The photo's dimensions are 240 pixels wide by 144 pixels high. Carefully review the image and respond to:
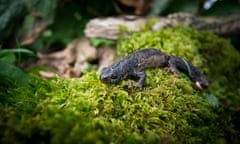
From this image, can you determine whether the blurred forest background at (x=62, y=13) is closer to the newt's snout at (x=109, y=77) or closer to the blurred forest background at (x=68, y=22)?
the blurred forest background at (x=68, y=22)

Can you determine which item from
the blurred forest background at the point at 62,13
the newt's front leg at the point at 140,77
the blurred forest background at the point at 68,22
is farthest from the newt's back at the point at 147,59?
the blurred forest background at the point at 62,13

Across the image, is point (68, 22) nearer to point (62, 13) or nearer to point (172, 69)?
point (62, 13)

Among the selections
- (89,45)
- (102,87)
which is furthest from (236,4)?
(102,87)

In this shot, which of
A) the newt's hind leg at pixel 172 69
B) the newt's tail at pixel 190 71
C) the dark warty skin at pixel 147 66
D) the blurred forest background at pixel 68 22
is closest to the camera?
the dark warty skin at pixel 147 66

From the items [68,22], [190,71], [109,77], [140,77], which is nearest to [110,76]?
[109,77]

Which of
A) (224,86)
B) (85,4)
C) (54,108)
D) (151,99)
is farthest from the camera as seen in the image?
(85,4)

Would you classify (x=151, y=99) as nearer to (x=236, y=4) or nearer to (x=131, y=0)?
(x=131, y=0)

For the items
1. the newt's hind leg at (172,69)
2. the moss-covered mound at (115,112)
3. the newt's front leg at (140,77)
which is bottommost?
the moss-covered mound at (115,112)
